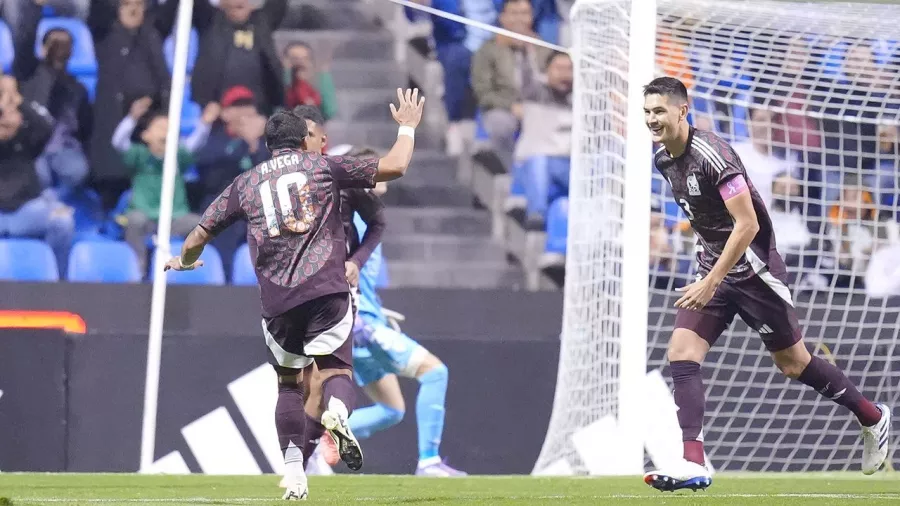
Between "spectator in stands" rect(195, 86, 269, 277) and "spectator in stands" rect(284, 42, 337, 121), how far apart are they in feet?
1.40

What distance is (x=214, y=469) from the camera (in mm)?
9836

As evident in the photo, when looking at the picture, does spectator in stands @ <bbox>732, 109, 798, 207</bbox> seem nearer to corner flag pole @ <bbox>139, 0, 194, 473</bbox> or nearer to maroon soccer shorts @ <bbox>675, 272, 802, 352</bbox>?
maroon soccer shorts @ <bbox>675, 272, 802, 352</bbox>

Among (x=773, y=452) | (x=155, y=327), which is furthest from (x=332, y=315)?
(x=773, y=452)

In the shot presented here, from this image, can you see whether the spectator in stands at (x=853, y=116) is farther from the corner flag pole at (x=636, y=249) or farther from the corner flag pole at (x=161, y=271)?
the corner flag pole at (x=161, y=271)

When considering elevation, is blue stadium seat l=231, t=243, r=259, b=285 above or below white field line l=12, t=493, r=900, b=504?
above

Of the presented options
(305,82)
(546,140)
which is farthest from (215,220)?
(546,140)

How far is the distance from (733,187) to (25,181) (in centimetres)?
719

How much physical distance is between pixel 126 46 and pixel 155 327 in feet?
12.8

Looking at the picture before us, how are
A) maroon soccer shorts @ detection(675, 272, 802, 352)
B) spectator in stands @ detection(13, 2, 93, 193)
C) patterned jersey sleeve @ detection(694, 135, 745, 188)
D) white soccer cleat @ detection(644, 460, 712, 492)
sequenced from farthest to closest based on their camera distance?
1. spectator in stands @ detection(13, 2, 93, 193)
2. maroon soccer shorts @ detection(675, 272, 802, 352)
3. patterned jersey sleeve @ detection(694, 135, 745, 188)
4. white soccer cleat @ detection(644, 460, 712, 492)

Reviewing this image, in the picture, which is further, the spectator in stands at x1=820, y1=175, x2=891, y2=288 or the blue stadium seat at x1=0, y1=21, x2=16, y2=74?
the blue stadium seat at x1=0, y1=21, x2=16, y2=74

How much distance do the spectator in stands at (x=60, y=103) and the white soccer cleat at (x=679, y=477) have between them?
737 centimetres

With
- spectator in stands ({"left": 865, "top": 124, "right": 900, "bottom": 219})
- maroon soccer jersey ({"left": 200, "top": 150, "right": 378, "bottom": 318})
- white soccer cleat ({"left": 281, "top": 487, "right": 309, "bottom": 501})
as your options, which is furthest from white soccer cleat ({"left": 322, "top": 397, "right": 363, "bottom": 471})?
spectator in stands ({"left": 865, "top": 124, "right": 900, "bottom": 219})

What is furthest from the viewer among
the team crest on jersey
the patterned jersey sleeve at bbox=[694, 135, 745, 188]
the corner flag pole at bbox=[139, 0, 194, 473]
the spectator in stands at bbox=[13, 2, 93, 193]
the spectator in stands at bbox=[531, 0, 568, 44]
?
the spectator in stands at bbox=[531, 0, 568, 44]

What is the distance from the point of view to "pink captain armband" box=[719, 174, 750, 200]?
637 cm
